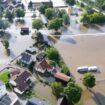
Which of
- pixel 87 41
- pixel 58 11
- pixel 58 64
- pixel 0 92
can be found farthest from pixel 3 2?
pixel 0 92

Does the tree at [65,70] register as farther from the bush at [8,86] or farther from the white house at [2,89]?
the white house at [2,89]

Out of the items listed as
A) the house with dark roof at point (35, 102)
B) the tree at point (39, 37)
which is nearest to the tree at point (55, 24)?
the tree at point (39, 37)

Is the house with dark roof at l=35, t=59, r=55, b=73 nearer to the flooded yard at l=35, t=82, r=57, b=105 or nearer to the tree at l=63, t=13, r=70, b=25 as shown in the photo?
the flooded yard at l=35, t=82, r=57, b=105

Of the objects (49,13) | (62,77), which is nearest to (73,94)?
(62,77)

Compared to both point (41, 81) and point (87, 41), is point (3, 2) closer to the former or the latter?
point (87, 41)

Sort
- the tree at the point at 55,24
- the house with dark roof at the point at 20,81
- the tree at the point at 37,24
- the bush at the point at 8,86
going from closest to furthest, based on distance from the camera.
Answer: the house with dark roof at the point at 20,81
the bush at the point at 8,86
the tree at the point at 37,24
the tree at the point at 55,24
